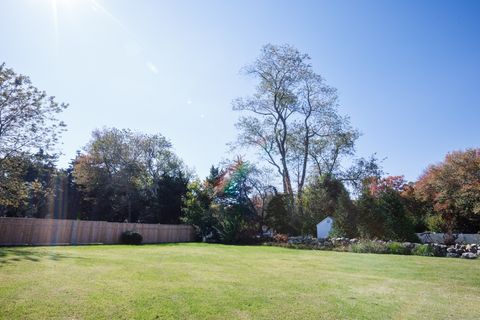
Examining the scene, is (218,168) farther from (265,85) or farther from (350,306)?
(350,306)

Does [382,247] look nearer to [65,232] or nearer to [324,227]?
[324,227]

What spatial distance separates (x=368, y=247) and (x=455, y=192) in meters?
6.70

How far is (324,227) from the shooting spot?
78.8 ft

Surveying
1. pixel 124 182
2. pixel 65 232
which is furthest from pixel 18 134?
pixel 124 182

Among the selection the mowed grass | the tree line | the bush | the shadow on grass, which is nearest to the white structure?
the tree line

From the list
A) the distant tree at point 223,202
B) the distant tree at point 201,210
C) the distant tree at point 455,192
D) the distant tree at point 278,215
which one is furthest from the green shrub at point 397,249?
the distant tree at point 201,210

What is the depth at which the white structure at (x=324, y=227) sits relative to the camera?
23.8m

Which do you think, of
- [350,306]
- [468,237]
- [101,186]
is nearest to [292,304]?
[350,306]

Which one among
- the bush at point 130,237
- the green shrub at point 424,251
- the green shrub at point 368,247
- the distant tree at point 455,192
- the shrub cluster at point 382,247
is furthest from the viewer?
the bush at point 130,237

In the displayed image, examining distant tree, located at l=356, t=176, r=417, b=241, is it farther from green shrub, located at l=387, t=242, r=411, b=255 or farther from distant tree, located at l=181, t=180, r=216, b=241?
distant tree, located at l=181, t=180, r=216, b=241

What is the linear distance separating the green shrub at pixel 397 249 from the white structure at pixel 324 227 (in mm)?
6753

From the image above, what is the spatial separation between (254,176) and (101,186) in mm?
17633

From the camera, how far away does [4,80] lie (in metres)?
17.6

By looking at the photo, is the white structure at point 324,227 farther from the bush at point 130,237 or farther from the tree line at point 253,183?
the bush at point 130,237
